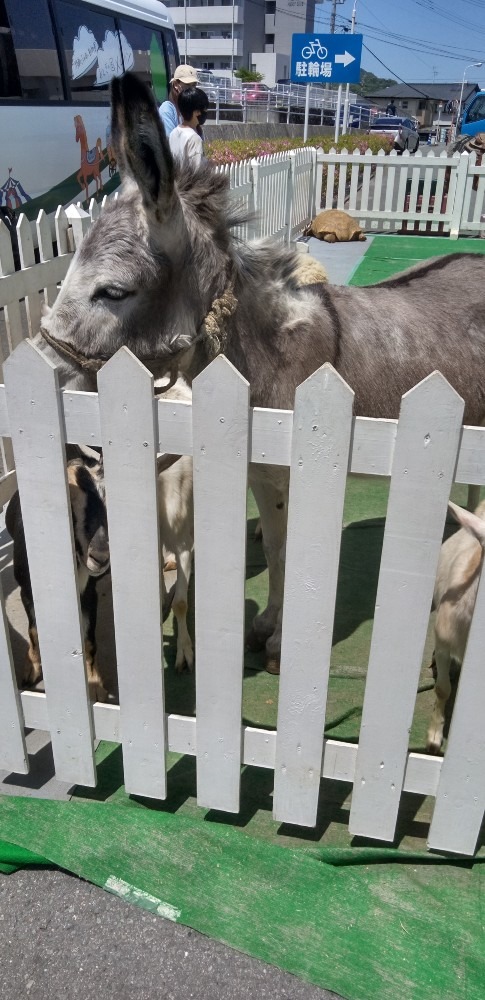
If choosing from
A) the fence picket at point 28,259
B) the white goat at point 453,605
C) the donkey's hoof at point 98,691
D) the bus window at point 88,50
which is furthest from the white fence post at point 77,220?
the bus window at point 88,50

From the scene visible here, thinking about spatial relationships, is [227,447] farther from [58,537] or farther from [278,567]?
[278,567]

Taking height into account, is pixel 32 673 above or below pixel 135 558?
below

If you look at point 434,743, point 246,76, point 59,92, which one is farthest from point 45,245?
point 246,76

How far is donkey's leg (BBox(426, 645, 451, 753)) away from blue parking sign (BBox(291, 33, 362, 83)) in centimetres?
2178

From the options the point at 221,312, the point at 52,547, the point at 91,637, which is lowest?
the point at 91,637

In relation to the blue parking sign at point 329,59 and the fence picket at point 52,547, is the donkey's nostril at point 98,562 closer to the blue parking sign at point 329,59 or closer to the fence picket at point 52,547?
the fence picket at point 52,547

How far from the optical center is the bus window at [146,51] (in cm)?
1285

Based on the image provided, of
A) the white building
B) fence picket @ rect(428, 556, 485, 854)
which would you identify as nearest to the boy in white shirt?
fence picket @ rect(428, 556, 485, 854)

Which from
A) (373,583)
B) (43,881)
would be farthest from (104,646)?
(373,583)

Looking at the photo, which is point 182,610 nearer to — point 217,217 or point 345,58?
point 217,217

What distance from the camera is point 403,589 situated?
2.02 m

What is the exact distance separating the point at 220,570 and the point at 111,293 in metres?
1.05

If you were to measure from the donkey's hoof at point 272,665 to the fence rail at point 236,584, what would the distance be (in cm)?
97

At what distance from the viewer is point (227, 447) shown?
6.40 ft
